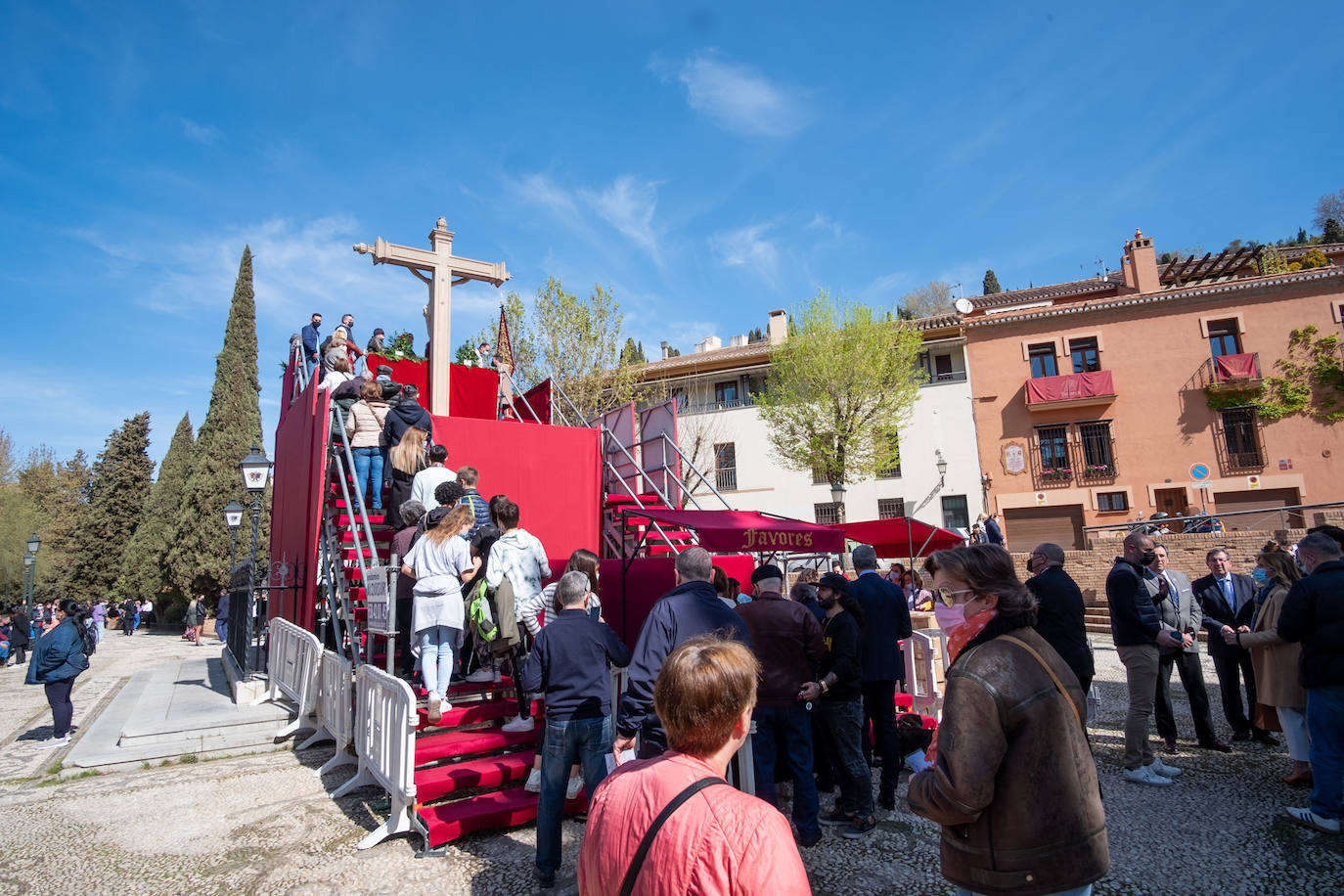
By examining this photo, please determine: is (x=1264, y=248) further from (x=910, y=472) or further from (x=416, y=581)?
(x=416, y=581)

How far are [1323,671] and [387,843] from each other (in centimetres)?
619

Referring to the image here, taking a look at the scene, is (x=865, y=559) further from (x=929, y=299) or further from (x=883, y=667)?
(x=929, y=299)

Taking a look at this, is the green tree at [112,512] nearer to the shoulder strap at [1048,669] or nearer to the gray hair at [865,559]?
the gray hair at [865,559]

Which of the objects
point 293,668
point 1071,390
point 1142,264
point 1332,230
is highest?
point 1332,230

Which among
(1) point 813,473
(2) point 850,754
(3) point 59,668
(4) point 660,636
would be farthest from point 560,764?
(1) point 813,473

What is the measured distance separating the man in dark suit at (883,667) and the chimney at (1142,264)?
29.3 m

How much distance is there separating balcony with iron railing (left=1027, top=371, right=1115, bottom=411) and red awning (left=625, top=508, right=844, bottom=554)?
78.4 ft

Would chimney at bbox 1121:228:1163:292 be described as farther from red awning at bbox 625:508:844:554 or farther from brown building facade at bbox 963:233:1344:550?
red awning at bbox 625:508:844:554

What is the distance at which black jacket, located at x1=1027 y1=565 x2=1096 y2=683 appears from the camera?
5203 mm

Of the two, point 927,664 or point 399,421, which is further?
point 927,664

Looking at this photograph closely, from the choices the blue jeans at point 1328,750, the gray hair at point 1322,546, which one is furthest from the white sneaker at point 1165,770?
→ the gray hair at point 1322,546

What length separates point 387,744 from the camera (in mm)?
4910

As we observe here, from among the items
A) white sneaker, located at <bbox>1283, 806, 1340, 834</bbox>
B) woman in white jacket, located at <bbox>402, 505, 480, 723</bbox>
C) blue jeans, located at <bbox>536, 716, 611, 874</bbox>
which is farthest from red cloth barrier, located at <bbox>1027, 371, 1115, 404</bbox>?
blue jeans, located at <bbox>536, 716, 611, 874</bbox>

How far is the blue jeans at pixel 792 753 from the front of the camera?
15.1ft
